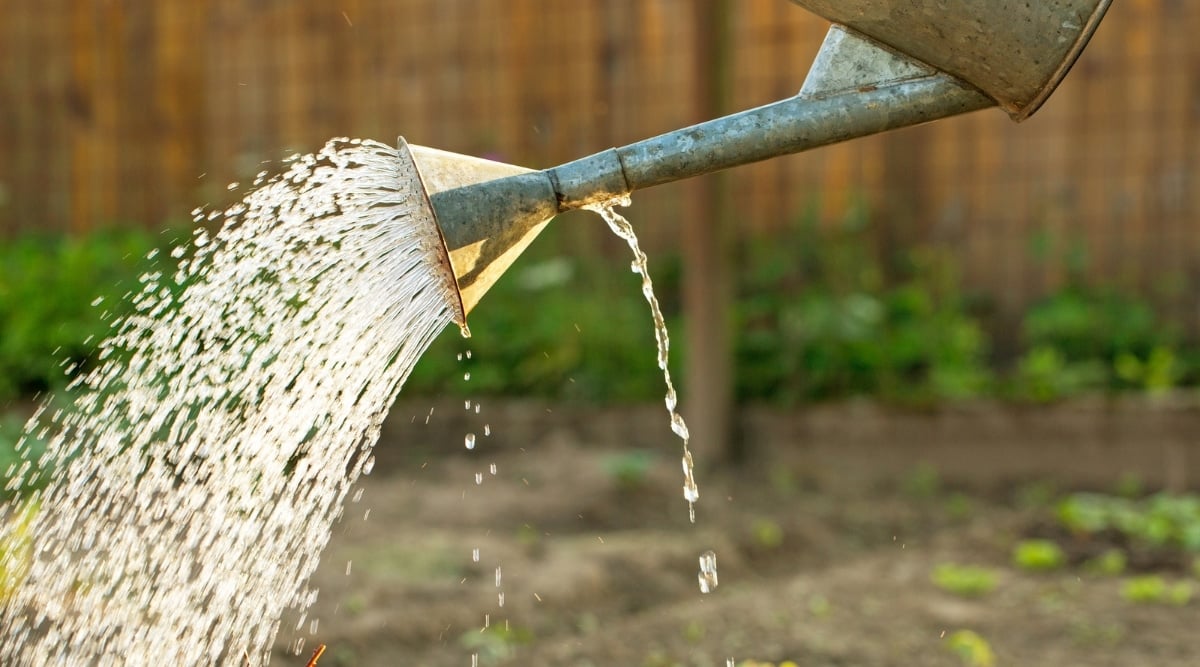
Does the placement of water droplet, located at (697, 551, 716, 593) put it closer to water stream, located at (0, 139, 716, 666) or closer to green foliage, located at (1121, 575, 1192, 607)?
water stream, located at (0, 139, 716, 666)

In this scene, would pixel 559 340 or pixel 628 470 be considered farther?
pixel 559 340

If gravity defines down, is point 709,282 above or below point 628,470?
above

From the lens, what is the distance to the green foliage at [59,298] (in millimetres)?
5848

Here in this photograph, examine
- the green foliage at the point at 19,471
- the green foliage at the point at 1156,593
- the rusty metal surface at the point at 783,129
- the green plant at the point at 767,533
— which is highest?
the rusty metal surface at the point at 783,129

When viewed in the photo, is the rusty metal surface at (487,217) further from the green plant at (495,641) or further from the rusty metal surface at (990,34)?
the green plant at (495,641)

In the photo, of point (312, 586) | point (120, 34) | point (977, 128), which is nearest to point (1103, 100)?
point (977, 128)

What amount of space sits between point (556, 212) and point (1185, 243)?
439 centimetres

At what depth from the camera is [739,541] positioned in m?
4.14

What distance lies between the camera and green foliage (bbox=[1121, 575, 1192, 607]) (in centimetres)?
345

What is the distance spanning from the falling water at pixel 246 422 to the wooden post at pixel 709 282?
183 centimetres

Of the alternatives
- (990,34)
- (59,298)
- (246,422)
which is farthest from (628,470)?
(59,298)

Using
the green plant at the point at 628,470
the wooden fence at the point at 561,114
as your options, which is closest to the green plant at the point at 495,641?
the green plant at the point at 628,470

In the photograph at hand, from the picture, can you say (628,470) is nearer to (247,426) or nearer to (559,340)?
(559,340)

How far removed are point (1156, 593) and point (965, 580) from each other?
49 cm
